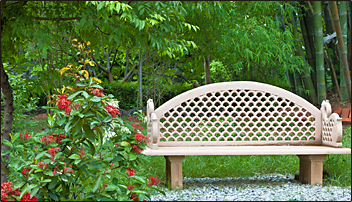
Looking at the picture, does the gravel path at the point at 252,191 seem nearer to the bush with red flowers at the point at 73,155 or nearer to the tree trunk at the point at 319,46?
the bush with red flowers at the point at 73,155

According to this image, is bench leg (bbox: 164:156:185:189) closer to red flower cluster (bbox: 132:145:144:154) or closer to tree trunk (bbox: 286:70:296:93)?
red flower cluster (bbox: 132:145:144:154)

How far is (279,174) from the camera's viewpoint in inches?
127

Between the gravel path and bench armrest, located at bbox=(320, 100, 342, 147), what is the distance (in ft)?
1.26

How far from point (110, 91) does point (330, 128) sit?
5.17 m

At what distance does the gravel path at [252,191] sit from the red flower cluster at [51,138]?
38.6 inches

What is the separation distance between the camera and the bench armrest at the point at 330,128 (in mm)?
2689

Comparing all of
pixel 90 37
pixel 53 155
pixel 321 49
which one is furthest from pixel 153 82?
pixel 53 155

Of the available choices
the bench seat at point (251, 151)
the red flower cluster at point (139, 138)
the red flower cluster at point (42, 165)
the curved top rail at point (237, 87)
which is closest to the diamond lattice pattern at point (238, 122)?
the curved top rail at point (237, 87)

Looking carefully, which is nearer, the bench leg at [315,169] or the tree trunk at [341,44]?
the bench leg at [315,169]

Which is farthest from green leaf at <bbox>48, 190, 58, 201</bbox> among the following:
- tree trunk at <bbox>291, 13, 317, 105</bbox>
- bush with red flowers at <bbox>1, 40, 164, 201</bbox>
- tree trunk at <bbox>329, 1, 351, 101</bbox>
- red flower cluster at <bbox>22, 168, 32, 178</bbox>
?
tree trunk at <bbox>291, 13, 317, 105</bbox>

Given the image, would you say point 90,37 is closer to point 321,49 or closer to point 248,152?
point 248,152

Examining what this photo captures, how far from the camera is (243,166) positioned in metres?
3.29

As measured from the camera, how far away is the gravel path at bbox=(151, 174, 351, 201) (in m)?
2.39

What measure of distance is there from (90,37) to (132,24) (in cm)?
34
